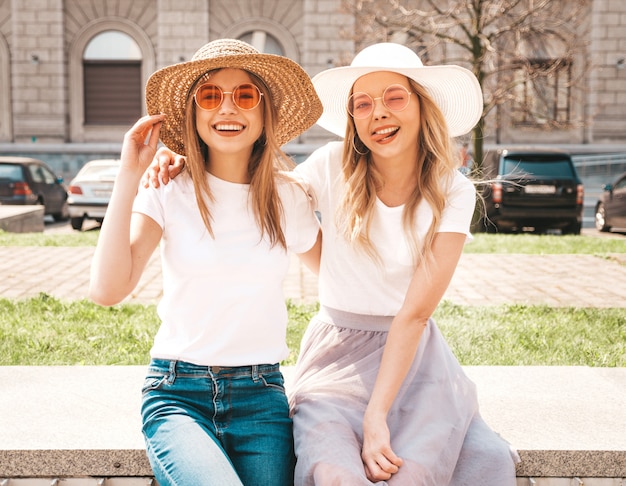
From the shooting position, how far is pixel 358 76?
2994mm

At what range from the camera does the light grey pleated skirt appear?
244 centimetres

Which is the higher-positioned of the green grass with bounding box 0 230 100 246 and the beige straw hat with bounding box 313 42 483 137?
the beige straw hat with bounding box 313 42 483 137

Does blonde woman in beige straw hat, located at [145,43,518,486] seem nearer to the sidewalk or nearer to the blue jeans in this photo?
the blue jeans

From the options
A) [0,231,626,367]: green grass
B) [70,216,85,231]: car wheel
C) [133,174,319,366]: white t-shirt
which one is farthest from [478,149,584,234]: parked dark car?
[133,174,319,366]: white t-shirt

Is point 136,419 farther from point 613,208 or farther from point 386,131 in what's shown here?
point 613,208

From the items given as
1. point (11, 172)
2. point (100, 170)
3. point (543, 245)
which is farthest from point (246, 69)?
point (11, 172)

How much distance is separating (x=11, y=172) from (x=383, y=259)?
16308 mm

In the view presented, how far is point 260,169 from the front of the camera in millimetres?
2871

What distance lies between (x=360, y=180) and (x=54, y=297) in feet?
15.8

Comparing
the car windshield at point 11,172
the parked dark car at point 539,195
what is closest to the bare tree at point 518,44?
the parked dark car at point 539,195

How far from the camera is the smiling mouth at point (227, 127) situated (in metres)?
2.83

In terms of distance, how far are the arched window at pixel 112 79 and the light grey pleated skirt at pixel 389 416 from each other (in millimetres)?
25395

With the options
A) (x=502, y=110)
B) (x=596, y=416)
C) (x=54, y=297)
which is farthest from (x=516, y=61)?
(x=596, y=416)

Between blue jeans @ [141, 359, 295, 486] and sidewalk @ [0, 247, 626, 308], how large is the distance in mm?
4296
